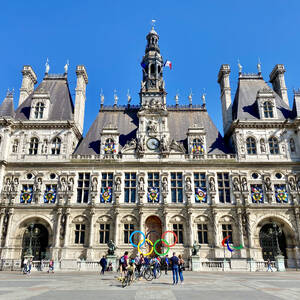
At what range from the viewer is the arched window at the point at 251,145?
35.6m

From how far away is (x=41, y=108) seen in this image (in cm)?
3838

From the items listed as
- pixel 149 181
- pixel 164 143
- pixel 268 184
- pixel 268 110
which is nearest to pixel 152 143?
pixel 164 143

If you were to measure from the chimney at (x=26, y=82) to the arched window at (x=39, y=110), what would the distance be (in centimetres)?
503

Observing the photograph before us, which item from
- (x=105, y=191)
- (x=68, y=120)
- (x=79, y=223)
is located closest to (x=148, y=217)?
(x=105, y=191)

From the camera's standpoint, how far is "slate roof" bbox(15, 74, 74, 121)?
3850 centimetres

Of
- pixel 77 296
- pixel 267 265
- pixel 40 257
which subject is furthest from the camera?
pixel 40 257

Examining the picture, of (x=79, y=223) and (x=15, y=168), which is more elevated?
(x=15, y=168)

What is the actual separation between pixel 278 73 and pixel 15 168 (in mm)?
40156

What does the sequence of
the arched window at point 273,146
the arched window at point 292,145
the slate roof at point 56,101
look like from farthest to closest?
the slate roof at point 56,101, the arched window at point 273,146, the arched window at point 292,145

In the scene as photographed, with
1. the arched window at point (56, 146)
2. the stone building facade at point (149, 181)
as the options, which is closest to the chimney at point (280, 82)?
the stone building facade at point (149, 181)

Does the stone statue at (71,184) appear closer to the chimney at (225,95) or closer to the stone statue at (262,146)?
the chimney at (225,95)

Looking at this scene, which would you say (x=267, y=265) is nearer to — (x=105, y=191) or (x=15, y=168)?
(x=105, y=191)

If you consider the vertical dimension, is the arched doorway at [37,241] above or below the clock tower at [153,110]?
below

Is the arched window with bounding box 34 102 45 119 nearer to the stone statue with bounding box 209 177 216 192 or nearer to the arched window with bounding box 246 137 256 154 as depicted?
the stone statue with bounding box 209 177 216 192
